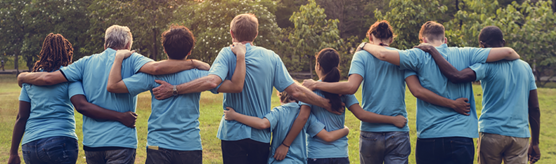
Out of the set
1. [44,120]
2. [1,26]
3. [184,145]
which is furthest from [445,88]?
[1,26]

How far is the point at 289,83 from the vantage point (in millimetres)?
3951

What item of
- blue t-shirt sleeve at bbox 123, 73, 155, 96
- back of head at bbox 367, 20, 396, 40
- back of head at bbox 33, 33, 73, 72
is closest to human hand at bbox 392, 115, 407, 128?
back of head at bbox 367, 20, 396, 40

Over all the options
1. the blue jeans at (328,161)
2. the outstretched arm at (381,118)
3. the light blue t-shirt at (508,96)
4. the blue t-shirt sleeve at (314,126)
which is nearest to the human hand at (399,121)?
the outstretched arm at (381,118)

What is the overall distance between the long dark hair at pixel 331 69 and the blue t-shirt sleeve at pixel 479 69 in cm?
137

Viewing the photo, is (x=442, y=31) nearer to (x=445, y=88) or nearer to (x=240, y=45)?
(x=445, y=88)

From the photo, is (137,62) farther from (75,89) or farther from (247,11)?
(247,11)

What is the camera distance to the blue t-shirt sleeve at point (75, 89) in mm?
3859

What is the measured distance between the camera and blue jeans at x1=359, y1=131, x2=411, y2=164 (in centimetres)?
397

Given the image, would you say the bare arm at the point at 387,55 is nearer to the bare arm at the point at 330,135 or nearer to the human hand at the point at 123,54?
the bare arm at the point at 330,135

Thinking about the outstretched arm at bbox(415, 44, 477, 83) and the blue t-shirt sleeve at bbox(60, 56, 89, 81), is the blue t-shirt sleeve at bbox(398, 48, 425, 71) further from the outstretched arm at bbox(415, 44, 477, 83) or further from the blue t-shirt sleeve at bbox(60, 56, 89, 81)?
the blue t-shirt sleeve at bbox(60, 56, 89, 81)

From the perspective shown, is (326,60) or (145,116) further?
(145,116)

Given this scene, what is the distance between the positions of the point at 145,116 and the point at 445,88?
39.9 feet

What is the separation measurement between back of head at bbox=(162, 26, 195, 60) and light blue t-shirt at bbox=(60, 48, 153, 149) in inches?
12.7

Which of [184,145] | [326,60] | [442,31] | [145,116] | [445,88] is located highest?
[442,31]
